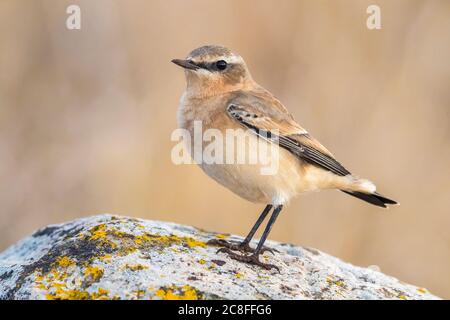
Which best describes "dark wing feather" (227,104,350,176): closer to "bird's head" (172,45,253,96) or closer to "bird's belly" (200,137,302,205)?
"bird's belly" (200,137,302,205)

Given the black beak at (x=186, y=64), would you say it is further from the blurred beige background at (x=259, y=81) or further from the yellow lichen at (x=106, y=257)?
the blurred beige background at (x=259, y=81)

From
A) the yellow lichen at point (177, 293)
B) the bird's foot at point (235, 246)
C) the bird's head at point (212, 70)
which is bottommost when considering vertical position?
the bird's foot at point (235, 246)

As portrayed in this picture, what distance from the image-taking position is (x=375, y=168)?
9.68 metres

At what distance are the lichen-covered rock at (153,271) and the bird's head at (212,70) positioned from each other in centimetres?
139

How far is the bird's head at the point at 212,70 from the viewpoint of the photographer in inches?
261

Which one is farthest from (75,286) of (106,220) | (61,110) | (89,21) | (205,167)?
(89,21)

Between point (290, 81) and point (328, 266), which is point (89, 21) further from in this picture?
point (328, 266)

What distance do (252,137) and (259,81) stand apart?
3.87 m

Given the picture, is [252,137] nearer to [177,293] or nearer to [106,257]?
[106,257]

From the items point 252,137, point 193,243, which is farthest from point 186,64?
point 193,243

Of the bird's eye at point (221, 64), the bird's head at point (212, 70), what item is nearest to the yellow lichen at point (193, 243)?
the bird's head at point (212, 70)

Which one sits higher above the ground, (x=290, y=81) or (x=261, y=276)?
(x=290, y=81)

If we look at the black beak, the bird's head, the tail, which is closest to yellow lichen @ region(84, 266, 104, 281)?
the bird's head

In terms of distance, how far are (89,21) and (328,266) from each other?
5.46 meters
